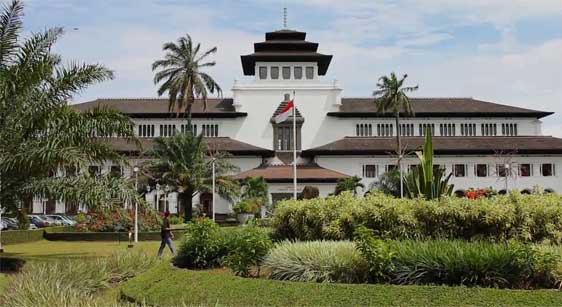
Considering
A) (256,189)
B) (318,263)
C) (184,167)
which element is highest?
(184,167)

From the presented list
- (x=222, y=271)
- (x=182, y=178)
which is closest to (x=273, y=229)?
(x=222, y=271)

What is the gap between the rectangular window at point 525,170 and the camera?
63.9 meters

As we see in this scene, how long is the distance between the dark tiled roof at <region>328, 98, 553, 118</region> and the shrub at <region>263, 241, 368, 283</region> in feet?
171

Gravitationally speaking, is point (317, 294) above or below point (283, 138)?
below

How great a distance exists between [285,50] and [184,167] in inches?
923

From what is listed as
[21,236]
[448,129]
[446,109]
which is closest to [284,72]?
[446,109]

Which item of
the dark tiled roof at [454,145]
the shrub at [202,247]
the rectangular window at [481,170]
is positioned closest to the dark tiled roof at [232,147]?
the dark tiled roof at [454,145]

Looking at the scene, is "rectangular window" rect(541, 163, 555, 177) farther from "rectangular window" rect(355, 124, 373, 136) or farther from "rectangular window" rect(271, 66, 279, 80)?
"rectangular window" rect(271, 66, 279, 80)

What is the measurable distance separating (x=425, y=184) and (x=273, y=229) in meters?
4.58

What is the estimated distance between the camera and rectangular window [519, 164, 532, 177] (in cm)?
6394

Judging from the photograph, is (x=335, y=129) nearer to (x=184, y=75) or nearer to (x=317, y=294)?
(x=184, y=75)

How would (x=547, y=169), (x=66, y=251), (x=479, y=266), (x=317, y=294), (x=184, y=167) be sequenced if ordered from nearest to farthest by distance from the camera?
(x=317, y=294), (x=479, y=266), (x=66, y=251), (x=184, y=167), (x=547, y=169)

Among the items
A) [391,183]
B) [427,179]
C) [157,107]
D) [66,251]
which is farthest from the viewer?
[157,107]

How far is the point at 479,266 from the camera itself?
37.2 feet
